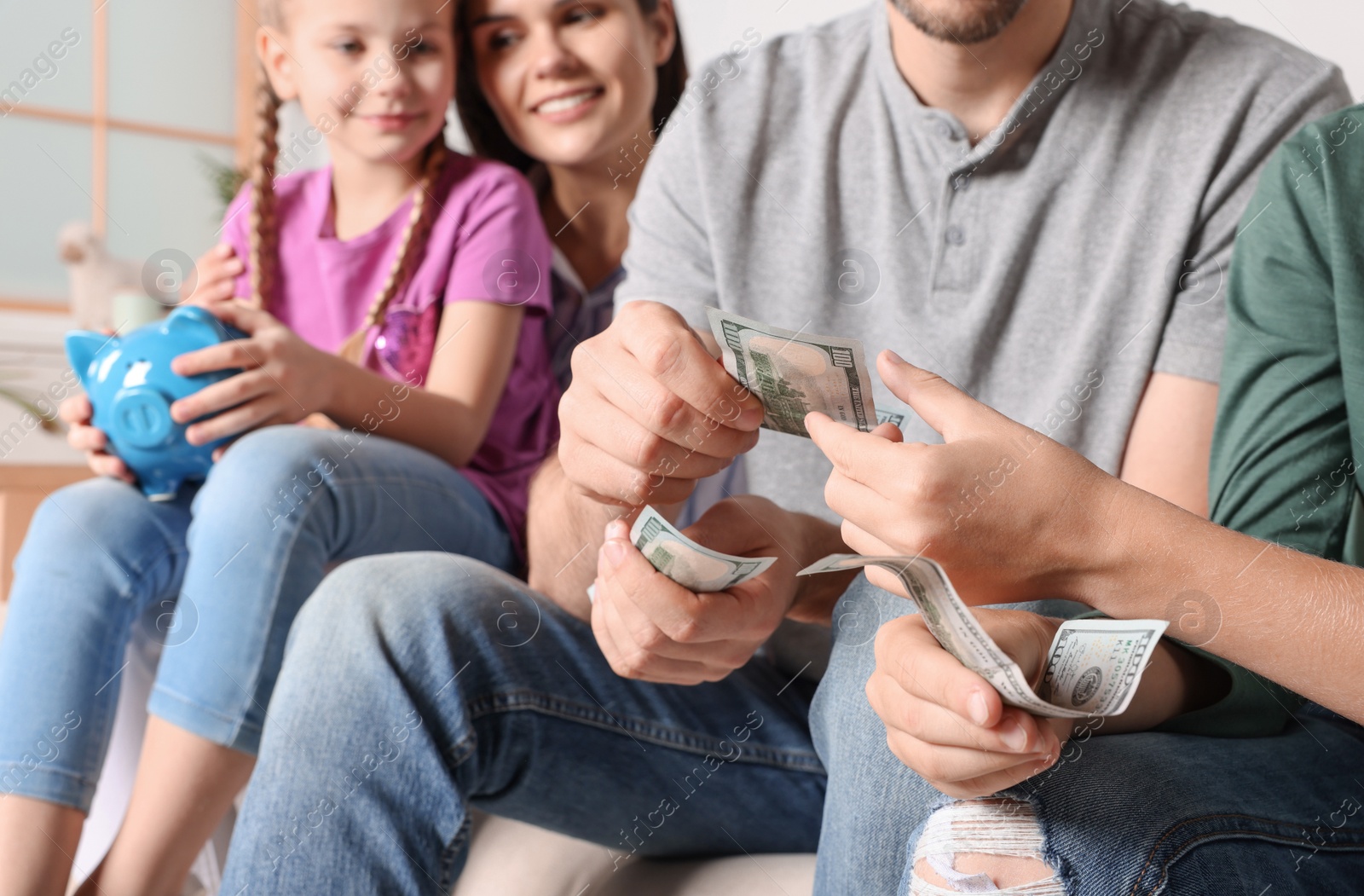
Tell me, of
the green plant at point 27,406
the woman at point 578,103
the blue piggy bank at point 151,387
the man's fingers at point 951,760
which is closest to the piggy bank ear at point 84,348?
the blue piggy bank at point 151,387

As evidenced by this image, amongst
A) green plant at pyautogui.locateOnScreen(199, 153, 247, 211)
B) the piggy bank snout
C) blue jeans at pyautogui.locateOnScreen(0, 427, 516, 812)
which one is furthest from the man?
green plant at pyautogui.locateOnScreen(199, 153, 247, 211)

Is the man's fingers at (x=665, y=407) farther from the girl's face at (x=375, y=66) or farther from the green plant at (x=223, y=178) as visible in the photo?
the green plant at (x=223, y=178)

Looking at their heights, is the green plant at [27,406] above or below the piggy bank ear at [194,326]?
below

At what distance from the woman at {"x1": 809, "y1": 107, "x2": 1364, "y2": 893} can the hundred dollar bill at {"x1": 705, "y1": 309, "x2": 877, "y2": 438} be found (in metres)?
0.04

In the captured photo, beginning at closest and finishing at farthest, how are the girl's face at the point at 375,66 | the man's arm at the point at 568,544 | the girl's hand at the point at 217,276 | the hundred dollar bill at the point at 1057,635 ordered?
the hundred dollar bill at the point at 1057,635 → the man's arm at the point at 568,544 → the girl's face at the point at 375,66 → the girl's hand at the point at 217,276

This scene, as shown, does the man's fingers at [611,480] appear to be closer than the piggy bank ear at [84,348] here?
Yes

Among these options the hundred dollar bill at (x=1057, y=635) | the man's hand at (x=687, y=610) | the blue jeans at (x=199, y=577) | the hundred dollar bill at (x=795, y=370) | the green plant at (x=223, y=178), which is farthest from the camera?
the green plant at (x=223, y=178)

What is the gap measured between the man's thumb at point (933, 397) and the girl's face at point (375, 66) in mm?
1002

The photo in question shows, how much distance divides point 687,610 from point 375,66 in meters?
0.98

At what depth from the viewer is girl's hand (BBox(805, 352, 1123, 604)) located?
0.58 metres

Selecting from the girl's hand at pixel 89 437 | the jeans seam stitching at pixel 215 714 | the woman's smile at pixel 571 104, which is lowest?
the jeans seam stitching at pixel 215 714

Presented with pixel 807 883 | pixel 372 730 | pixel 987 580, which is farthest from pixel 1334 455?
pixel 372 730

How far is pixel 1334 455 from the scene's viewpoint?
0.75 metres

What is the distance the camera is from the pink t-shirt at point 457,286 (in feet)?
4.56
